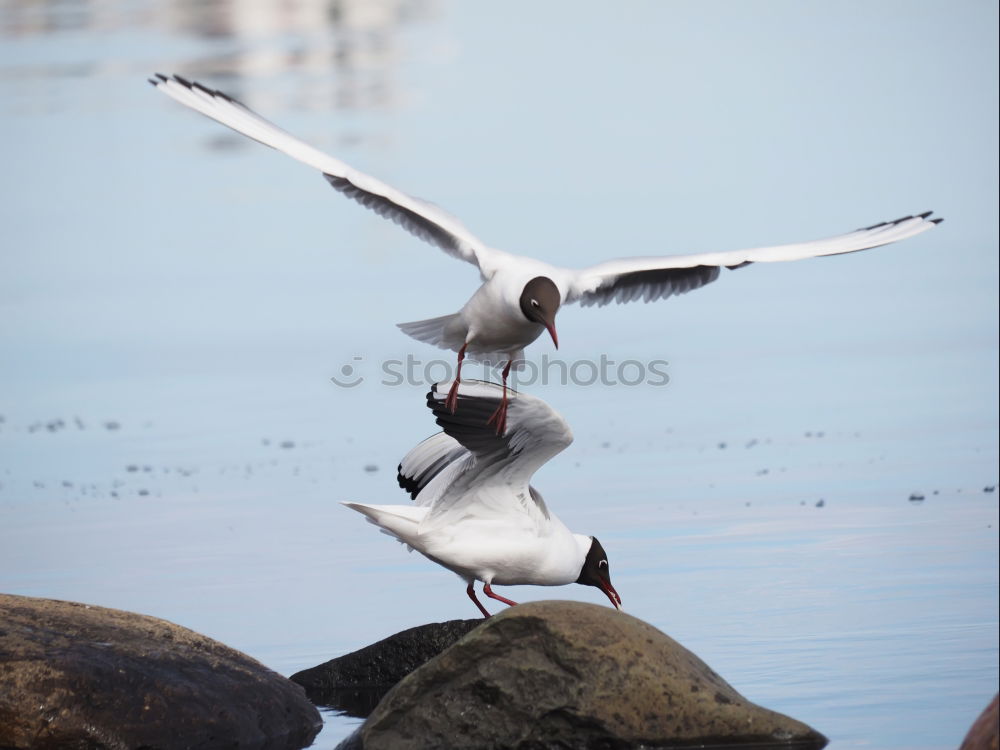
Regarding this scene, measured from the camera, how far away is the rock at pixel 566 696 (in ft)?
19.7

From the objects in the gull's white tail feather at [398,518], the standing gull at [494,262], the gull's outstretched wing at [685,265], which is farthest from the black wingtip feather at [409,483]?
the gull's outstretched wing at [685,265]

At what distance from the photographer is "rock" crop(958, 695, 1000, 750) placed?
16.6 ft

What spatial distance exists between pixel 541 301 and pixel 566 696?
79.7 inches

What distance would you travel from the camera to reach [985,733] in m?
5.11

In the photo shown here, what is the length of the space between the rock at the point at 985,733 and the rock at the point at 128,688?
8.00 ft

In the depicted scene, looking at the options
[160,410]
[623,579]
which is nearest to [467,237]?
[623,579]

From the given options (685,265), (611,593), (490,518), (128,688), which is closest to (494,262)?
(685,265)

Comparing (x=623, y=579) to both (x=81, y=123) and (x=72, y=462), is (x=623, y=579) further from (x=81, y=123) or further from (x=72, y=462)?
(x=81, y=123)

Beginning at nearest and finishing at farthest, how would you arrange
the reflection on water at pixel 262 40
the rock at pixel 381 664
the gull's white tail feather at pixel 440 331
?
the rock at pixel 381 664
the gull's white tail feather at pixel 440 331
the reflection on water at pixel 262 40

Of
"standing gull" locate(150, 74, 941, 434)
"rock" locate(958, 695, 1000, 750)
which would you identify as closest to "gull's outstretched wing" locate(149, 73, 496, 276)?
"standing gull" locate(150, 74, 941, 434)

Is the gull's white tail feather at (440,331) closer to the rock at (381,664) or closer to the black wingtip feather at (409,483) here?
the black wingtip feather at (409,483)

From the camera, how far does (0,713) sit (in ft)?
19.7

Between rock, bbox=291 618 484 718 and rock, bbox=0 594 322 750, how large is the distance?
14.3 inches

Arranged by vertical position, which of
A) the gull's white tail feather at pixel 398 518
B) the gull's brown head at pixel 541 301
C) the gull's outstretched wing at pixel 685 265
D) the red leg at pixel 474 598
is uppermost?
the gull's outstretched wing at pixel 685 265
